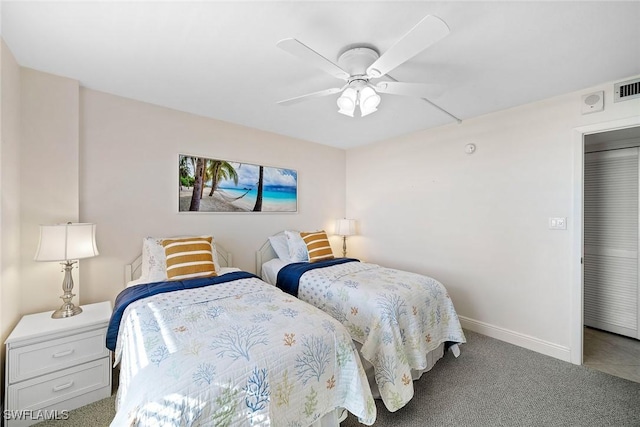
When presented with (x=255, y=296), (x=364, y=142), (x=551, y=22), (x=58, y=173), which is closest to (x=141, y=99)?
(x=58, y=173)

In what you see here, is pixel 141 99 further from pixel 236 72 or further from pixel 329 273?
pixel 329 273

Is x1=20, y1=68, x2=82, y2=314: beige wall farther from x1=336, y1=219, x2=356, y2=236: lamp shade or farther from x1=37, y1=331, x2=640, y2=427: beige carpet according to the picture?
x1=336, y1=219, x2=356, y2=236: lamp shade

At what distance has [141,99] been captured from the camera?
2479 mm

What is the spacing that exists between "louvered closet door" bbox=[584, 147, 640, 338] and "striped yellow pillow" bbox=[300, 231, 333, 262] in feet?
10.0

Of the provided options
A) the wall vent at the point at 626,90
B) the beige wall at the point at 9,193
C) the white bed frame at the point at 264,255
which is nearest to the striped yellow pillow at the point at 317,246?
the white bed frame at the point at 264,255

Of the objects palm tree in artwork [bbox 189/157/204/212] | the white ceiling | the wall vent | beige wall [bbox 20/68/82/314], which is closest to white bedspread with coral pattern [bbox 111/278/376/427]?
beige wall [bbox 20/68/82/314]

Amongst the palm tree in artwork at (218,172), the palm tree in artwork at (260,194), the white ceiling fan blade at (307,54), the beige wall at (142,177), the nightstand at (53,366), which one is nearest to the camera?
the white ceiling fan blade at (307,54)

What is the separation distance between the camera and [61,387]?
170cm

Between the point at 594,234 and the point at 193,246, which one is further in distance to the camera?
the point at 594,234

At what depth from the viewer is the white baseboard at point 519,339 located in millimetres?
2363

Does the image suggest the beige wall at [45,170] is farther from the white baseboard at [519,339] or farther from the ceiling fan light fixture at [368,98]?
the white baseboard at [519,339]

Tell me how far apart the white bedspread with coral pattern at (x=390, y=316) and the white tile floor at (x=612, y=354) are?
1.26 meters

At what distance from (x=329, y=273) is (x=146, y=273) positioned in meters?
1.66

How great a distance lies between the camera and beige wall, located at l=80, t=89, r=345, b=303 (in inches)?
90.1
